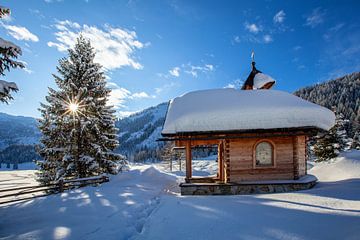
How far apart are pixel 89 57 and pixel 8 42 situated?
28.5 ft

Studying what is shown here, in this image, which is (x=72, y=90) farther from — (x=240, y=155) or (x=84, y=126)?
(x=240, y=155)

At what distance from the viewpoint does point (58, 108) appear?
14203mm

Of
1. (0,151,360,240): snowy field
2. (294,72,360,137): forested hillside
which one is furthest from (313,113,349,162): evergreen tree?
(294,72,360,137): forested hillside

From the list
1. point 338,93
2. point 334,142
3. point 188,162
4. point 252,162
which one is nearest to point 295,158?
point 252,162

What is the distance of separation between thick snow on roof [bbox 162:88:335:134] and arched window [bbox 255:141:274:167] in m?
1.31

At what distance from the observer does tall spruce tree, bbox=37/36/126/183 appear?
13.8 metres

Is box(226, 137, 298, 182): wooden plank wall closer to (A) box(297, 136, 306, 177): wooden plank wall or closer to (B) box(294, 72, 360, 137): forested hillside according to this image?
(A) box(297, 136, 306, 177): wooden plank wall

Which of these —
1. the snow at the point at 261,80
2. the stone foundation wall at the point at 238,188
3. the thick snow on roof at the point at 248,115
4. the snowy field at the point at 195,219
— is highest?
the snow at the point at 261,80

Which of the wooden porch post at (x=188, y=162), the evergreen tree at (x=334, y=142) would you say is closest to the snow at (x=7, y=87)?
the wooden porch post at (x=188, y=162)

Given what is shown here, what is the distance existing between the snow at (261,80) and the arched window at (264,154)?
289 inches

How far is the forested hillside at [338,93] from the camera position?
334 ft

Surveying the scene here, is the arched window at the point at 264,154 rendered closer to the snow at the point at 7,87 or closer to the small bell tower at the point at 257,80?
the small bell tower at the point at 257,80

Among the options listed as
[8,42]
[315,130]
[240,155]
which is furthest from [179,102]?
[8,42]

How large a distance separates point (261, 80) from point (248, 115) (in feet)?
24.7
